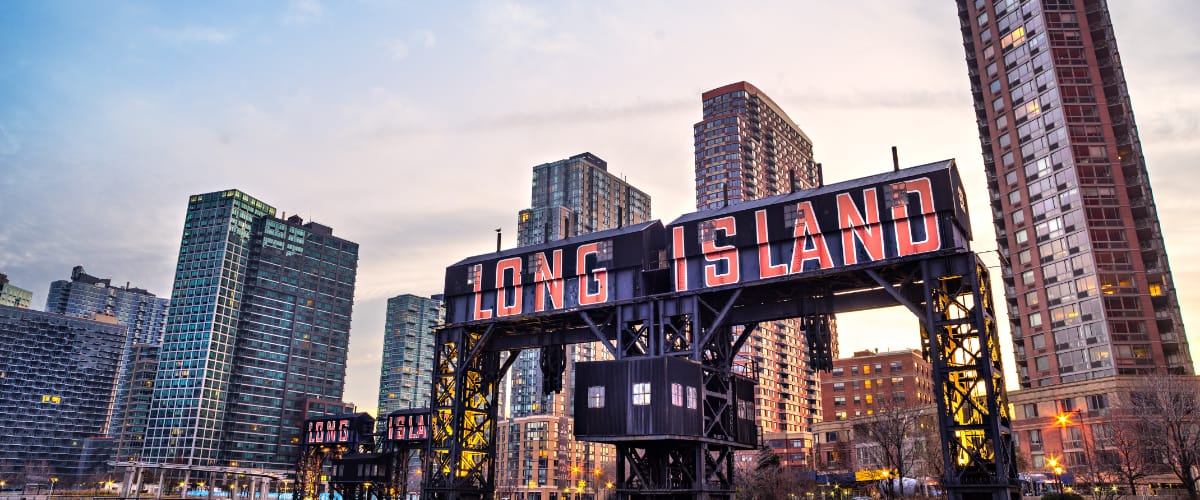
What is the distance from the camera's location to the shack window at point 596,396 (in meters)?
42.8

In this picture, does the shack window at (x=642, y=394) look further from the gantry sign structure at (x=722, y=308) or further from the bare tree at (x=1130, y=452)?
the bare tree at (x=1130, y=452)

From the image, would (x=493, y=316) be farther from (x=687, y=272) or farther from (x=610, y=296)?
(x=687, y=272)

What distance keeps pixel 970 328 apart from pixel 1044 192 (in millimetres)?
67530

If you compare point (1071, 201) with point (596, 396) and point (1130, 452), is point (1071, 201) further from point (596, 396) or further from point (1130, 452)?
point (596, 396)

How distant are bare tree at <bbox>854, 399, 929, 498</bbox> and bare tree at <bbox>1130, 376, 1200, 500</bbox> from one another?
17.3 m

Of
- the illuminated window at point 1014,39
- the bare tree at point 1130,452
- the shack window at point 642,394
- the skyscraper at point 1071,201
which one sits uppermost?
the illuminated window at point 1014,39

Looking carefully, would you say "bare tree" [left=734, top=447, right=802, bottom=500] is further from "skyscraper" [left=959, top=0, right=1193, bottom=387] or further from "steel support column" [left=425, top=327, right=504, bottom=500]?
"skyscraper" [left=959, top=0, right=1193, bottom=387]

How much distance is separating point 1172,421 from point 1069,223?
47267mm

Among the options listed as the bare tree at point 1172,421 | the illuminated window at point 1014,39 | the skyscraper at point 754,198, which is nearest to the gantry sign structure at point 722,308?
the bare tree at point 1172,421

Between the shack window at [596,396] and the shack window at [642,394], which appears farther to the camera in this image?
the shack window at [596,396]

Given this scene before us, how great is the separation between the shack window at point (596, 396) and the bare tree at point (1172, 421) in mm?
35486

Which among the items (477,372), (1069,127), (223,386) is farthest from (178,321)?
(1069,127)

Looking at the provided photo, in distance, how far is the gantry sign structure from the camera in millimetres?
37875

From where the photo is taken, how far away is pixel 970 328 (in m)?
38.3
